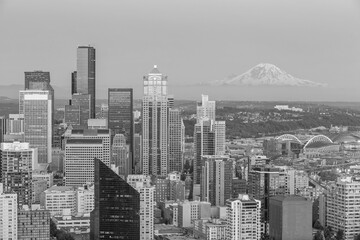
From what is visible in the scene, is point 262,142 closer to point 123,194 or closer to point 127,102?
point 127,102

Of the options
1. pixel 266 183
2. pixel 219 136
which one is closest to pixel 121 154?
pixel 219 136

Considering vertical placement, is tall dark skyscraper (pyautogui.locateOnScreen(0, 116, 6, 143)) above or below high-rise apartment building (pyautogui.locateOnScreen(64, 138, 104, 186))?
above

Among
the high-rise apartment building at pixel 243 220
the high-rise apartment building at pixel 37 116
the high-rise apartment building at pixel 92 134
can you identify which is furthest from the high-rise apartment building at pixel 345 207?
the high-rise apartment building at pixel 37 116

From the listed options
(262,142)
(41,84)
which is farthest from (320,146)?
(41,84)

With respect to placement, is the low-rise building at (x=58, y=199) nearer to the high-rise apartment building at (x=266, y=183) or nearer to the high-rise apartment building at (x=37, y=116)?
the high-rise apartment building at (x=266, y=183)

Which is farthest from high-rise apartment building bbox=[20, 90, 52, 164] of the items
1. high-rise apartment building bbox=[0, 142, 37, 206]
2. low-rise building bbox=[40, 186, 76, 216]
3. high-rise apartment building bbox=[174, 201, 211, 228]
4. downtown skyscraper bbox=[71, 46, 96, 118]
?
high-rise apartment building bbox=[174, 201, 211, 228]

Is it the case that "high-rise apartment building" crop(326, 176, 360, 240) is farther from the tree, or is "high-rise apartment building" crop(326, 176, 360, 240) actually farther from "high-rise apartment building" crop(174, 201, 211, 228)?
"high-rise apartment building" crop(174, 201, 211, 228)
